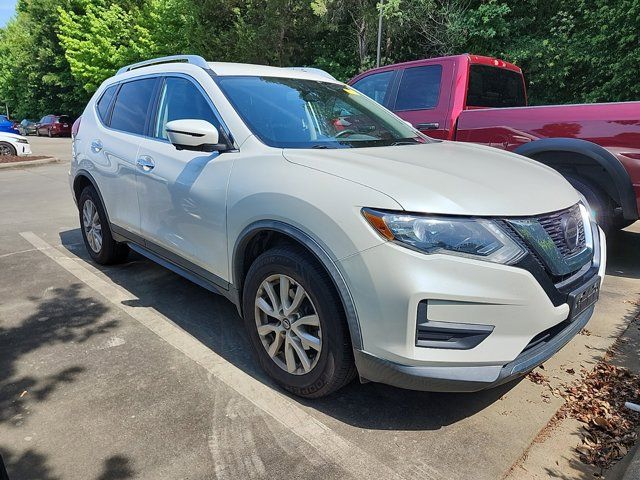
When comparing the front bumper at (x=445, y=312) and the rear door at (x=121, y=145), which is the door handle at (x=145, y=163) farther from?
the front bumper at (x=445, y=312)

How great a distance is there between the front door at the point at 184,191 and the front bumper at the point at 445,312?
1.09 m

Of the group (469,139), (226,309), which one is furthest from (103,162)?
(469,139)

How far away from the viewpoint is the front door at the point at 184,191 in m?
2.93

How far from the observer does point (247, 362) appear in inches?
122

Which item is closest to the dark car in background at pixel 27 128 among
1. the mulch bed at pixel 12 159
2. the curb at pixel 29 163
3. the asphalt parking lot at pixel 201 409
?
the mulch bed at pixel 12 159

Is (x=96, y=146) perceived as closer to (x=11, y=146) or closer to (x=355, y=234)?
(x=355, y=234)

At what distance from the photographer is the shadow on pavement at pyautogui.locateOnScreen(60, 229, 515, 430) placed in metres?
2.57

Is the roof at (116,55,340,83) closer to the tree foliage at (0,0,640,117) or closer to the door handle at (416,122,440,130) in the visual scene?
the door handle at (416,122,440,130)

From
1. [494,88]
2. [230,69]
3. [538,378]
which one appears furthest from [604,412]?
[494,88]

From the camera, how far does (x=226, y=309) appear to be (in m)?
3.91

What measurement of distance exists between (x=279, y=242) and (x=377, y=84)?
159 inches

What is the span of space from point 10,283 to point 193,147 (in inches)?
104

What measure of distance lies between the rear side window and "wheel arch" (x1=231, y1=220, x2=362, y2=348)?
3671mm

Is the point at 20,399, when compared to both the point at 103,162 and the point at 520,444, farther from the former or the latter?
the point at 520,444
